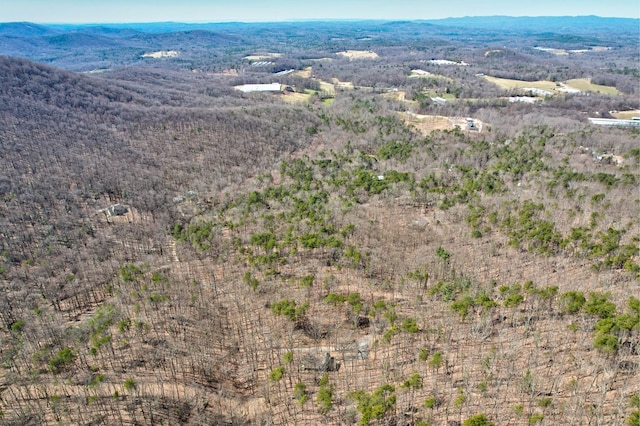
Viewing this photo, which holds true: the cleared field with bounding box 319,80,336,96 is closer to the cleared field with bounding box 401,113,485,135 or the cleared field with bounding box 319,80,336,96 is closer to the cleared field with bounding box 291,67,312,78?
the cleared field with bounding box 291,67,312,78

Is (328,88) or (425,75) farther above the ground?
(425,75)

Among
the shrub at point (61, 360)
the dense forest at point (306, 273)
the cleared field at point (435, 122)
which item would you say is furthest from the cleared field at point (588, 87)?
the shrub at point (61, 360)

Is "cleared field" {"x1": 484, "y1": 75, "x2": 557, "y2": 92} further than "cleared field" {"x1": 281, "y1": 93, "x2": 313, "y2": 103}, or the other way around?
"cleared field" {"x1": 484, "y1": 75, "x2": 557, "y2": 92}

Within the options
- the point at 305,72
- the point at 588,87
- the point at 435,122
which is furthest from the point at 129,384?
the point at 305,72

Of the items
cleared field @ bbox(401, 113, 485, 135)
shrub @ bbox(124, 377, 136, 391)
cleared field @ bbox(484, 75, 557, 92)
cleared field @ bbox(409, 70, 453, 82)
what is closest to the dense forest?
shrub @ bbox(124, 377, 136, 391)

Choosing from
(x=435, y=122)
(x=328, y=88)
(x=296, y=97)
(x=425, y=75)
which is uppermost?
(x=425, y=75)

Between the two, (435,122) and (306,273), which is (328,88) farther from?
(306,273)

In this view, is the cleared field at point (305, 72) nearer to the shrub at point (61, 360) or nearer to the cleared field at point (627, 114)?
the cleared field at point (627, 114)

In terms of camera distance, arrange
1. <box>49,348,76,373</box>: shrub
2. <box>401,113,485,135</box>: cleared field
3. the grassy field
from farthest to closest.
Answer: the grassy field < <box>401,113,485,135</box>: cleared field < <box>49,348,76,373</box>: shrub
